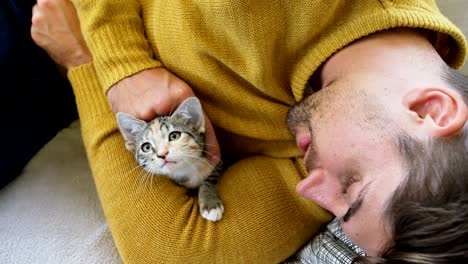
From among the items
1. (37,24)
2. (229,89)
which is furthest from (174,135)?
(37,24)

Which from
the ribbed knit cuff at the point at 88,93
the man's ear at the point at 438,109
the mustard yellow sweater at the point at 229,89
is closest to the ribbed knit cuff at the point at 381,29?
the mustard yellow sweater at the point at 229,89

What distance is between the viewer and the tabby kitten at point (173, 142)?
3.27ft

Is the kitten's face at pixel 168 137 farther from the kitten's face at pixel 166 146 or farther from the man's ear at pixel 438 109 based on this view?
the man's ear at pixel 438 109

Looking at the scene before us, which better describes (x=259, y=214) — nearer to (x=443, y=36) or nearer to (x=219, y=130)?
(x=219, y=130)

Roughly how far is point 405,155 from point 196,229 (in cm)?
49

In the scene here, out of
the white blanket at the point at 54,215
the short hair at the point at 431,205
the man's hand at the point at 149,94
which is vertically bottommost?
the white blanket at the point at 54,215

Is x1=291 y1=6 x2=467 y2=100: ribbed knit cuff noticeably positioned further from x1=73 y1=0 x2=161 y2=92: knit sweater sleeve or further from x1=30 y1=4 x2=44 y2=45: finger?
x1=30 y1=4 x2=44 y2=45: finger

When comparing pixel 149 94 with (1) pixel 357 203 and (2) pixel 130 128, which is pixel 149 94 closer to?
(2) pixel 130 128

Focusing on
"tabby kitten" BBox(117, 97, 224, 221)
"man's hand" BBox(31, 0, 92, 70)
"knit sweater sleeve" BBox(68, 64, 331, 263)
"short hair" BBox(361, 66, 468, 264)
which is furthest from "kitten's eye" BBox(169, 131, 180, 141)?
"short hair" BBox(361, 66, 468, 264)

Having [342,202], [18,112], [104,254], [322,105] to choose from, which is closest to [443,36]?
[322,105]

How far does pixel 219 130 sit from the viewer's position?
116 cm

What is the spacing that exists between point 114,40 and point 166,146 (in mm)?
274

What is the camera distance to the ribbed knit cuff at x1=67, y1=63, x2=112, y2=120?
111 cm

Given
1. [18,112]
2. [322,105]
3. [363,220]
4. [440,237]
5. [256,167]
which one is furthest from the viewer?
[18,112]
